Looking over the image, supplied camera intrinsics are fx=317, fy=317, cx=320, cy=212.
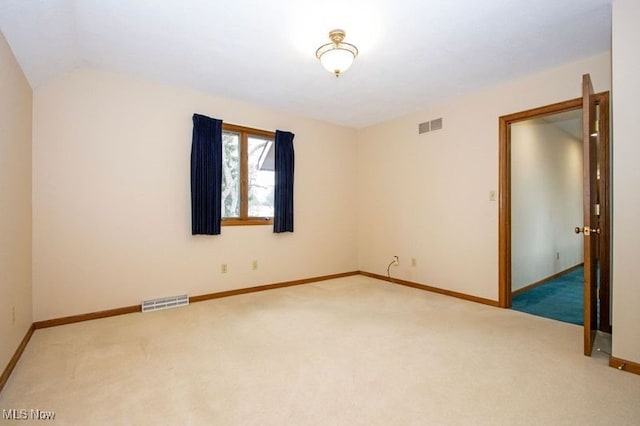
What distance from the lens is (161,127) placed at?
11.3ft

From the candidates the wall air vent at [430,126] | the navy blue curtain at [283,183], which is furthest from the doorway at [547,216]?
the navy blue curtain at [283,183]

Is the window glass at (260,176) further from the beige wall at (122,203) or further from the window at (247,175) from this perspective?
the beige wall at (122,203)

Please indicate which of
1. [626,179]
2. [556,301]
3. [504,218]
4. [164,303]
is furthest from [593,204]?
[164,303]

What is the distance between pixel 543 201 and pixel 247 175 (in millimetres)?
4362

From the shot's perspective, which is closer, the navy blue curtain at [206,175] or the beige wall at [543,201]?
the navy blue curtain at [206,175]

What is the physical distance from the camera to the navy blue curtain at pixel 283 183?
4.31 m

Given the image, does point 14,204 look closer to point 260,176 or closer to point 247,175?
point 247,175

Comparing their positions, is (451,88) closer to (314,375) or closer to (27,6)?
(314,375)

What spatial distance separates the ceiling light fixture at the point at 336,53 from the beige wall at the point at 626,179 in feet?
5.83

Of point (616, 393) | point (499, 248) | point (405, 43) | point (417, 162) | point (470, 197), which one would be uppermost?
point (405, 43)

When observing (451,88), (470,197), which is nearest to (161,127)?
(451,88)

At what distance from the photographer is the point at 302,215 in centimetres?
468

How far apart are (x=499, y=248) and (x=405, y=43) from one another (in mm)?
2379

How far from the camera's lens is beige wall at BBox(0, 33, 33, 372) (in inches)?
78.9
